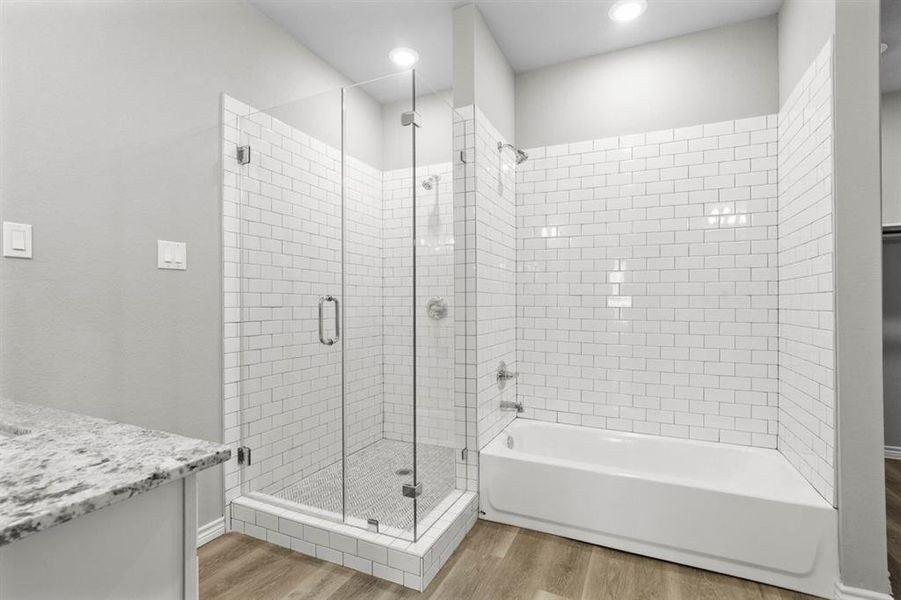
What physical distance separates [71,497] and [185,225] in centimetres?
177

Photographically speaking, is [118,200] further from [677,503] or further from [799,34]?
[799,34]

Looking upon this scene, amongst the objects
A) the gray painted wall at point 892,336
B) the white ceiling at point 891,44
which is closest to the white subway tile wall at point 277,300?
the gray painted wall at point 892,336

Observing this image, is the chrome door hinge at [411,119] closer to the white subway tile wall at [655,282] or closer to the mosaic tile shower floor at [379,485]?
the white subway tile wall at [655,282]

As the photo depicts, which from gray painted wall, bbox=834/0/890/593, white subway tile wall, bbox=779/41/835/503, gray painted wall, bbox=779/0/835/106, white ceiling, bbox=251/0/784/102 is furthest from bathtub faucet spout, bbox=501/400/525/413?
gray painted wall, bbox=779/0/835/106

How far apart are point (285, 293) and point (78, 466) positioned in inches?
64.8

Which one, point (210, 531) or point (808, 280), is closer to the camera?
point (808, 280)

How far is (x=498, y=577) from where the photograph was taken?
6.51ft

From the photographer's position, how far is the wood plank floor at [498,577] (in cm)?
186

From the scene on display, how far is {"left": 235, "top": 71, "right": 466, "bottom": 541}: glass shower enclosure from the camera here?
7.19ft

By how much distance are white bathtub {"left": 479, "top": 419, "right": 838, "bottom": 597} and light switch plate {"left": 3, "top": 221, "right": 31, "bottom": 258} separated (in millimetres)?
2185

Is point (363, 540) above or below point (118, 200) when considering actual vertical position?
below

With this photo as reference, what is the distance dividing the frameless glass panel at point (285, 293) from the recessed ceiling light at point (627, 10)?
164 centimetres

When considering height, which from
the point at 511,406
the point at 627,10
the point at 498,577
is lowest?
the point at 498,577

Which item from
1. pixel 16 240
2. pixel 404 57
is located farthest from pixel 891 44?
pixel 16 240
